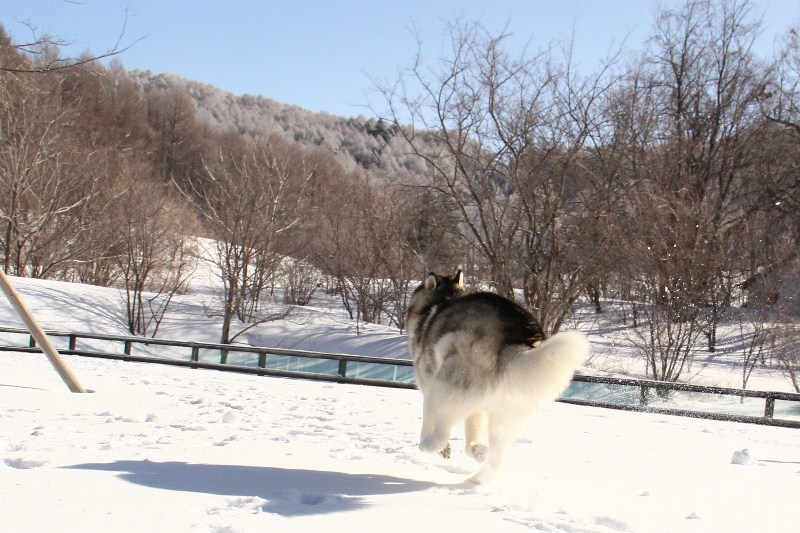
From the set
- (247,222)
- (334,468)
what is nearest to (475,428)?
(334,468)

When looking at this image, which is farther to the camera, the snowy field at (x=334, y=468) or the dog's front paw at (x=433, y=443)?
the dog's front paw at (x=433, y=443)

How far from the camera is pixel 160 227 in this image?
2517 cm

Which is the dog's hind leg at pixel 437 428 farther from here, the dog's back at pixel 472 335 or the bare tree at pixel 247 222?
the bare tree at pixel 247 222

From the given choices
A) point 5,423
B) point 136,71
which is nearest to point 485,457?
point 5,423

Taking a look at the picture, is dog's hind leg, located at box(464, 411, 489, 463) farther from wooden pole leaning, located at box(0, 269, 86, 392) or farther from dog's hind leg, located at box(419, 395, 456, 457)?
wooden pole leaning, located at box(0, 269, 86, 392)

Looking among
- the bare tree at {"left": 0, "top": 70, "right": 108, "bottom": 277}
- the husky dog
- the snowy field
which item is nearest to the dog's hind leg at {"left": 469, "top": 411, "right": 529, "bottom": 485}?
the husky dog

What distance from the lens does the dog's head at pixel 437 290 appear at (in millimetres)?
5770

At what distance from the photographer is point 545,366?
378 cm

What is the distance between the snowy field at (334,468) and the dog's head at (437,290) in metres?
1.28

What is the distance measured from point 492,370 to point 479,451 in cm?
81

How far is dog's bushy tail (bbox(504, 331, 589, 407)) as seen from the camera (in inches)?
146

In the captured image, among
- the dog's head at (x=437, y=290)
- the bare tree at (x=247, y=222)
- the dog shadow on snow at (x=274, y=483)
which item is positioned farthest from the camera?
the bare tree at (x=247, y=222)

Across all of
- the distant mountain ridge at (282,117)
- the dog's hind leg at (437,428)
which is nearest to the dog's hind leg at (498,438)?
the dog's hind leg at (437,428)

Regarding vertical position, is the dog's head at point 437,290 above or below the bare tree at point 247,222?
below
